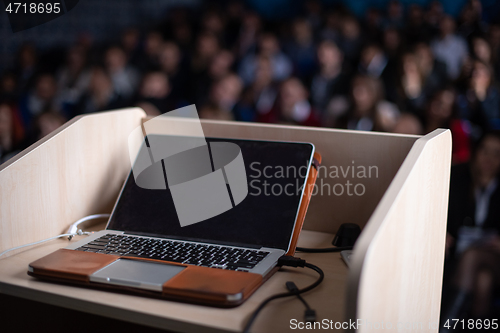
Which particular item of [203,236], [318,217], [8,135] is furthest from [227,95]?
[203,236]

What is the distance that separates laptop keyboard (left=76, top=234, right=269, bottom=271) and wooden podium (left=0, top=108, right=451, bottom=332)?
0.19 ft

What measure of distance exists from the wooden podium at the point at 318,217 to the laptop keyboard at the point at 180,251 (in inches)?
2.3

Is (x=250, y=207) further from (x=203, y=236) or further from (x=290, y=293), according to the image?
(x=290, y=293)

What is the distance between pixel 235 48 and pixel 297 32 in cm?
54

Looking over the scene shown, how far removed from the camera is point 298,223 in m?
0.79

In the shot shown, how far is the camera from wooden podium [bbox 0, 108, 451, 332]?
55cm

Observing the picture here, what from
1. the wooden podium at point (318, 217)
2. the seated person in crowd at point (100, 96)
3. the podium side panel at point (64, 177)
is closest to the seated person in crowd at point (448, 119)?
the wooden podium at point (318, 217)

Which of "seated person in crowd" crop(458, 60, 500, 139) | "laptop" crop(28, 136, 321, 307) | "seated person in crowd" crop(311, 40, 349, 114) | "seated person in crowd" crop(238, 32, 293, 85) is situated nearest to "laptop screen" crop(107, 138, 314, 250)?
"laptop" crop(28, 136, 321, 307)

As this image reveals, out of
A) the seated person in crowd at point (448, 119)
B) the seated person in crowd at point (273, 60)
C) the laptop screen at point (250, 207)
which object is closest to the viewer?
the laptop screen at point (250, 207)

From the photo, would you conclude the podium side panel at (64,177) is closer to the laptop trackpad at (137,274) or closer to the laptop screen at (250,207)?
the laptop screen at (250,207)

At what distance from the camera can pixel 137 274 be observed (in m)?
0.66

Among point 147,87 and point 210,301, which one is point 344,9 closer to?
point 147,87

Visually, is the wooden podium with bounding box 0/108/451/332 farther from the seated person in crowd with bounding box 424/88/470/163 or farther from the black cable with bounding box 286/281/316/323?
the seated person in crowd with bounding box 424/88/470/163

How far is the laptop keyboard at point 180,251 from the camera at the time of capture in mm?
706
